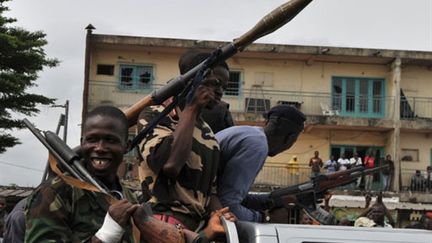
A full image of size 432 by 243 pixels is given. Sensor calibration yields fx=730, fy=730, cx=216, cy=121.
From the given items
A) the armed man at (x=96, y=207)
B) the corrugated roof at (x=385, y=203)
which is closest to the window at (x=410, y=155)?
the corrugated roof at (x=385, y=203)

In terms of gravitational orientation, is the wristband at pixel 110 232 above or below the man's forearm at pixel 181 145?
below

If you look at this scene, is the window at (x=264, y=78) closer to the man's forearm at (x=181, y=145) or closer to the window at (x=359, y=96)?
the window at (x=359, y=96)

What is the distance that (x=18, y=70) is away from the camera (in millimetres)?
19312

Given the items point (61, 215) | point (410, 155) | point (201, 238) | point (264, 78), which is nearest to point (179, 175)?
point (201, 238)

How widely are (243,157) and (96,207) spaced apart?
1.04 meters

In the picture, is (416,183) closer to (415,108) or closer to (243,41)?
(415,108)

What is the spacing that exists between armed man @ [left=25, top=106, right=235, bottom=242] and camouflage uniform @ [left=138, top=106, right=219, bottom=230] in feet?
1.01

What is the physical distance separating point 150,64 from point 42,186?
24228 millimetres

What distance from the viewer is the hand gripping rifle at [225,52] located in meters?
2.80

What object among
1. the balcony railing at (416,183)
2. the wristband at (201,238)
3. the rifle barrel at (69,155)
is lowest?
the balcony railing at (416,183)

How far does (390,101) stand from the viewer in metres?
27.0

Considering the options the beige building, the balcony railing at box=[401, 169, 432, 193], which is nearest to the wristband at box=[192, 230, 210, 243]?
the beige building

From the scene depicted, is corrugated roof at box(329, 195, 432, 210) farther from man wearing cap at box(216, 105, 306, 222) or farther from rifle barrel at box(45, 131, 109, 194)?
rifle barrel at box(45, 131, 109, 194)

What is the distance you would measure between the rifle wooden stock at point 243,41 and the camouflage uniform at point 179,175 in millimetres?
113
